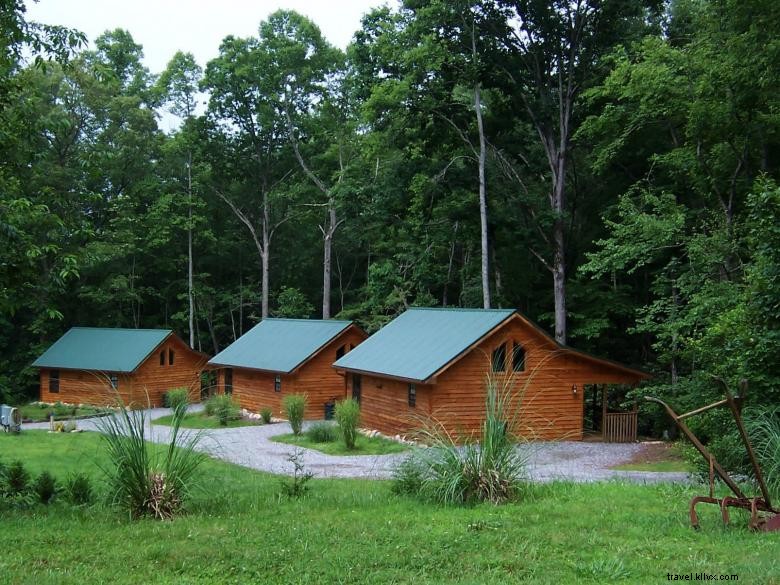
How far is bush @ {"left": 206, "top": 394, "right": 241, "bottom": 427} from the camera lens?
1158 inches

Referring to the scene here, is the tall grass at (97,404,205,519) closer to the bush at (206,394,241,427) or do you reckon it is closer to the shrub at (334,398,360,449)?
the shrub at (334,398,360,449)

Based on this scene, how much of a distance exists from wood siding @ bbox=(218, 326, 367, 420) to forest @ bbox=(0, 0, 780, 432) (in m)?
5.00

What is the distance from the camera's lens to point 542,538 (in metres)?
6.51

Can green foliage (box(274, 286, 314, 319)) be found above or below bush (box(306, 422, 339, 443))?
above

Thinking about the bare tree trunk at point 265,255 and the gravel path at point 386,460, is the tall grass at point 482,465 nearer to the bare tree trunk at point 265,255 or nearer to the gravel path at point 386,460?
the gravel path at point 386,460

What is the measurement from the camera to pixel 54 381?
39.0 meters

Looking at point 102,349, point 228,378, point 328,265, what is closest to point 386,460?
point 228,378

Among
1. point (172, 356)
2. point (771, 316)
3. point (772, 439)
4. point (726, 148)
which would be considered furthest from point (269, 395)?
point (772, 439)

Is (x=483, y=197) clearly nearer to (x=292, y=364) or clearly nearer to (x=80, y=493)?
(x=292, y=364)

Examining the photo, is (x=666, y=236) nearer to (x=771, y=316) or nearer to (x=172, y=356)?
(x=771, y=316)

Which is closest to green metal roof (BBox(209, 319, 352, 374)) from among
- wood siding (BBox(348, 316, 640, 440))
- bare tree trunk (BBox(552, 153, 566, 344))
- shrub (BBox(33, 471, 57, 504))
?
wood siding (BBox(348, 316, 640, 440))

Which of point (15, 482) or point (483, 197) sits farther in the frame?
point (483, 197)

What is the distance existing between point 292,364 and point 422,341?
778 cm

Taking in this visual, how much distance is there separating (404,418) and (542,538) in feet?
56.2
